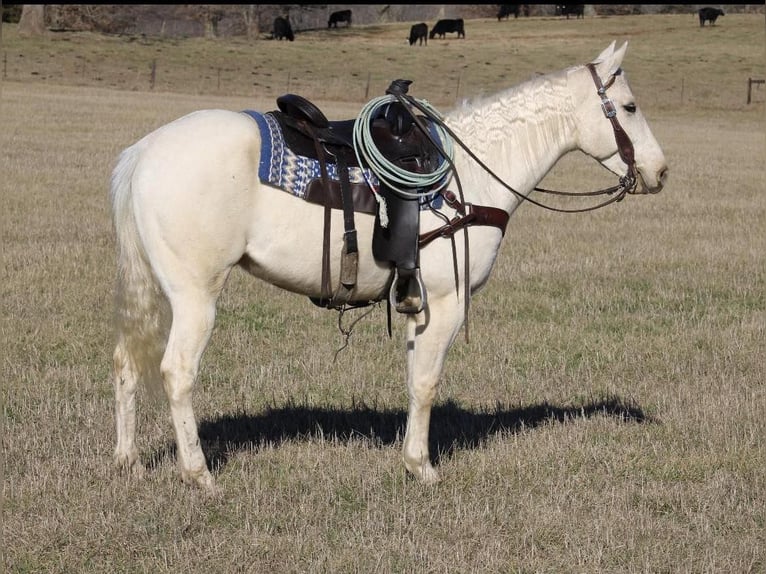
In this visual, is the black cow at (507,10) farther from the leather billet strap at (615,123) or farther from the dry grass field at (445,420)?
the leather billet strap at (615,123)

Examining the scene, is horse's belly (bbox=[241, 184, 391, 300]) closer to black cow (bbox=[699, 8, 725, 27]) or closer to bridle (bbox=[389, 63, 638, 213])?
bridle (bbox=[389, 63, 638, 213])

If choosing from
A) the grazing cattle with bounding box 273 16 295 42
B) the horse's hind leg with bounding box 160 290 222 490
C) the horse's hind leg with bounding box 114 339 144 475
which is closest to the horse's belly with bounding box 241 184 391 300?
the horse's hind leg with bounding box 160 290 222 490

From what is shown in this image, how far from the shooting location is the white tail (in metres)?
5.96

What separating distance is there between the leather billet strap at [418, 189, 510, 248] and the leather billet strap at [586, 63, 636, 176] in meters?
0.87

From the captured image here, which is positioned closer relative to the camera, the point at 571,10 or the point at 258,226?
the point at 258,226

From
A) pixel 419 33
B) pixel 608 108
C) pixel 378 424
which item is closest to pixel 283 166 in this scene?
pixel 608 108

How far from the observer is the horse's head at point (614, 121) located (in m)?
6.54

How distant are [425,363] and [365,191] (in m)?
1.05

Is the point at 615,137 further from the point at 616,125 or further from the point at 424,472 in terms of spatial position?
the point at 424,472

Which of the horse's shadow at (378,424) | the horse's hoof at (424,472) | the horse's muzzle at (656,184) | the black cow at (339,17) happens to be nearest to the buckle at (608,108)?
the horse's muzzle at (656,184)

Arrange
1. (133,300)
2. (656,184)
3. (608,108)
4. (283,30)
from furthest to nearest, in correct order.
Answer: (283,30) < (656,184) < (608,108) < (133,300)

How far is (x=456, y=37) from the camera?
8894cm

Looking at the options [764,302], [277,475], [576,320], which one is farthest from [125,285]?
[764,302]

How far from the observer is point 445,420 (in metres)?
7.50
